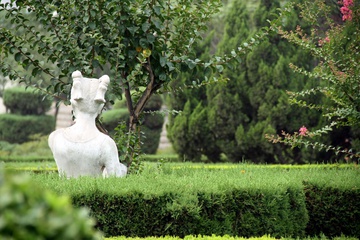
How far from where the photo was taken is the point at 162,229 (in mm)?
5348

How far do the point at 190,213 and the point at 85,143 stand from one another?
139 centimetres

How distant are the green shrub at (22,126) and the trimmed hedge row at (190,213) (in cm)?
1582

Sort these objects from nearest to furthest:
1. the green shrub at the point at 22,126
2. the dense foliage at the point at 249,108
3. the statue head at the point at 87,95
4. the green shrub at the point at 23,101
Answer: the statue head at the point at 87,95 → the dense foliage at the point at 249,108 → the green shrub at the point at 22,126 → the green shrub at the point at 23,101

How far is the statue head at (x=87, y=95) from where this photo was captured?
623cm

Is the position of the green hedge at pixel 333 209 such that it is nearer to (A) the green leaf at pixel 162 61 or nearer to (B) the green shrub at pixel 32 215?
(A) the green leaf at pixel 162 61

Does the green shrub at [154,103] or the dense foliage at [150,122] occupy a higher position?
the green shrub at [154,103]

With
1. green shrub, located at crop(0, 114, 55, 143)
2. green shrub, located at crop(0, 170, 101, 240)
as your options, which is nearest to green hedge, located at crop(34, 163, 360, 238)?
green shrub, located at crop(0, 170, 101, 240)

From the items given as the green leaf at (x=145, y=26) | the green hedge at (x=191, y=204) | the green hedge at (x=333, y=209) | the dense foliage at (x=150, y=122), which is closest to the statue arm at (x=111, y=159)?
the green hedge at (x=191, y=204)

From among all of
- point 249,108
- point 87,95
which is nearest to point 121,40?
point 87,95

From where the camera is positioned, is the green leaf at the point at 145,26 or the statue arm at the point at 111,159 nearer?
the statue arm at the point at 111,159

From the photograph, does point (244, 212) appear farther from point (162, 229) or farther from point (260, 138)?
point (260, 138)

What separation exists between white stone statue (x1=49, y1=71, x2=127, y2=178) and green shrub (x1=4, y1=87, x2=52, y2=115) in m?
14.8

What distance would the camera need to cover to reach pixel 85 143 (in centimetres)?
608

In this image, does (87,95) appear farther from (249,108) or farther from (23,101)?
(23,101)
